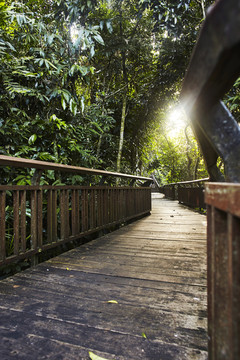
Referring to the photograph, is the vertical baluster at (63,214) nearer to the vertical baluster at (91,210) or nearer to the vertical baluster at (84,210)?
the vertical baluster at (84,210)

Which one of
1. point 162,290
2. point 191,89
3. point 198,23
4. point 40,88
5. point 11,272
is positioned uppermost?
point 198,23

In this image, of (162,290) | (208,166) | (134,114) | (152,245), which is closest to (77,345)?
(162,290)

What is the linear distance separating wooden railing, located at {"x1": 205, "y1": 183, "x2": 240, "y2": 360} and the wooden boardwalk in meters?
0.53

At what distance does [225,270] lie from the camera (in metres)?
0.52

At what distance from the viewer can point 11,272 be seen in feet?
7.95

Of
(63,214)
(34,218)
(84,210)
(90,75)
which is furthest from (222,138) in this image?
(90,75)

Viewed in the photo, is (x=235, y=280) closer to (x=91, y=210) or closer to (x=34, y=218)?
(x=34, y=218)

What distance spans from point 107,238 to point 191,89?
285 centimetres

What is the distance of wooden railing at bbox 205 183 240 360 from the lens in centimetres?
44

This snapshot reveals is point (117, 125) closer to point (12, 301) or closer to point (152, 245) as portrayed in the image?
point (152, 245)

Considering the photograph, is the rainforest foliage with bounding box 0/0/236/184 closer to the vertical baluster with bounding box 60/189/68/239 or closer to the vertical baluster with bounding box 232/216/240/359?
the vertical baluster with bounding box 60/189/68/239

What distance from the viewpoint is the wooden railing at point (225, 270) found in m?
0.44

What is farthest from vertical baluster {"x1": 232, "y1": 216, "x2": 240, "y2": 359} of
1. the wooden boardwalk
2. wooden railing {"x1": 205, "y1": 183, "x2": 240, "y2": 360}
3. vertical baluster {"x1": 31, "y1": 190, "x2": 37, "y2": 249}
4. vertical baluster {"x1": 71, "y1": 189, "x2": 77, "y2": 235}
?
vertical baluster {"x1": 71, "y1": 189, "x2": 77, "y2": 235}

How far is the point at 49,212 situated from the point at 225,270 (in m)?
1.87
